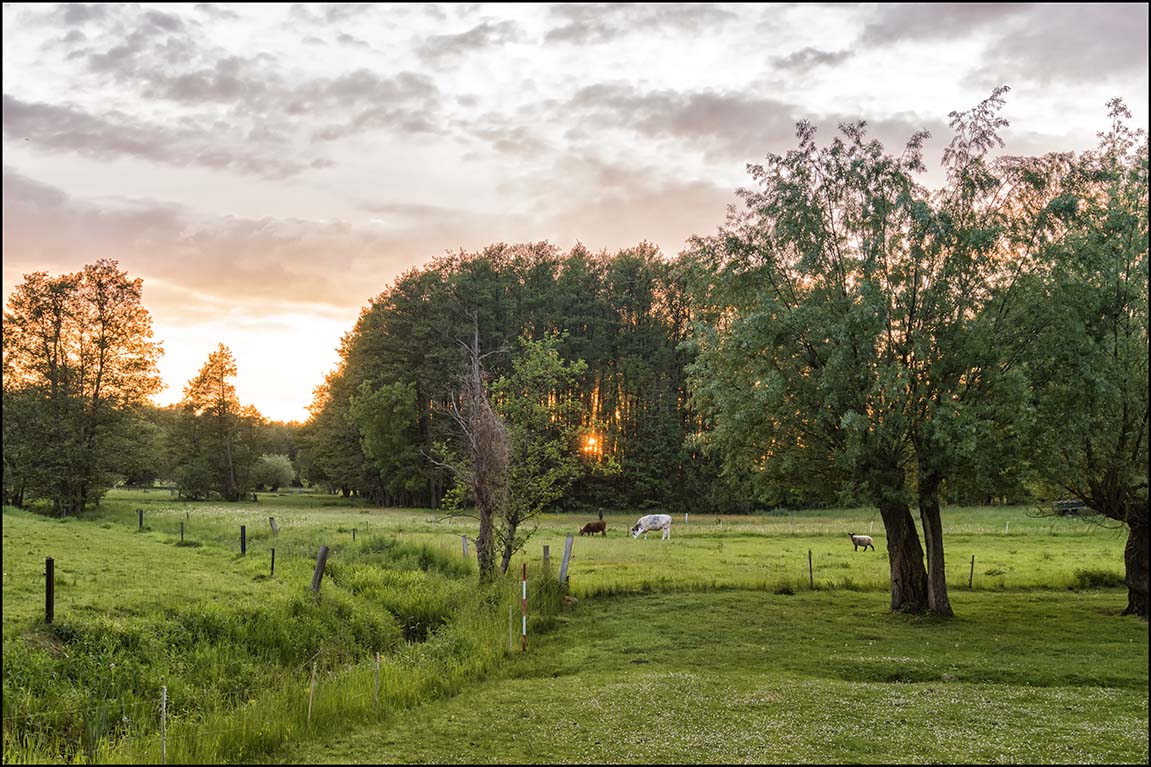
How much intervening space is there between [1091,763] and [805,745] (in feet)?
11.7

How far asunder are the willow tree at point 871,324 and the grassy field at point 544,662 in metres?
4.43

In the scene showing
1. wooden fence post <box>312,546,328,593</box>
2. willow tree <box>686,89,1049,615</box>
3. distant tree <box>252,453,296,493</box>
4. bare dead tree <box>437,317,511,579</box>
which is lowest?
distant tree <box>252,453,296,493</box>

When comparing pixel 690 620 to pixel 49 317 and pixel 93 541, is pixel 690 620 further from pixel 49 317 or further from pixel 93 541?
pixel 49 317

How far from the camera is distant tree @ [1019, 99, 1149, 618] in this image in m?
19.3

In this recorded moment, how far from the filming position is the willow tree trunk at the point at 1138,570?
2263 centimetres

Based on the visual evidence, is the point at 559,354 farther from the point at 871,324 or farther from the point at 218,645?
the point at 218,645

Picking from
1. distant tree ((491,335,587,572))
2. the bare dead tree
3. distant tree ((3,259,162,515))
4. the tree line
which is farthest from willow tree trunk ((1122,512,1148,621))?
distant tree ((3,259,162,515))

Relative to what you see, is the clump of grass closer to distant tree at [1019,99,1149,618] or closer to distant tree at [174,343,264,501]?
distant tree at [1019,99,1149,618]

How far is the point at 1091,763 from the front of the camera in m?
10.4

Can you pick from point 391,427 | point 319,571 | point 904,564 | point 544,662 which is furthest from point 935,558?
point 391,427

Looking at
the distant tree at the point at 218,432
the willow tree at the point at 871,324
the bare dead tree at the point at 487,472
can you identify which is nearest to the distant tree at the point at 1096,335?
the willow tree at the point at 871,324

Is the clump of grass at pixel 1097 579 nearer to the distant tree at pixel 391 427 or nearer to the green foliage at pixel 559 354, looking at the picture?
the green foliage at pixel 559 354

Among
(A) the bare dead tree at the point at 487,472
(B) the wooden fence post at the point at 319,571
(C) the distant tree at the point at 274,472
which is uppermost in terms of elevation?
(A) the bare dead tree at the point at 487,472

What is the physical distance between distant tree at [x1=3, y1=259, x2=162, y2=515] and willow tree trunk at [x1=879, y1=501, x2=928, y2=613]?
168ft
